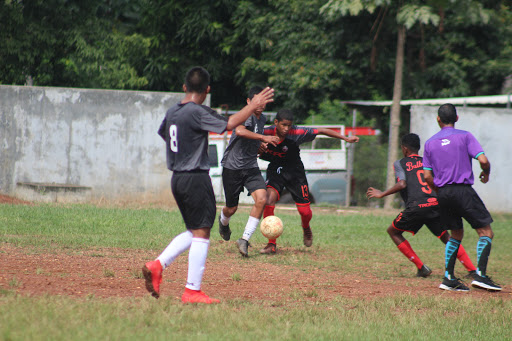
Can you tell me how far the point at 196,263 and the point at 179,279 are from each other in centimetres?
140

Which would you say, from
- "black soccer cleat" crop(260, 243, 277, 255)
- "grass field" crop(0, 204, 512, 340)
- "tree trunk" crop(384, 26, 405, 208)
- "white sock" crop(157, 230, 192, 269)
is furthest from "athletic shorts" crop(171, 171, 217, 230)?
"tree trunk" crop(384, 26, 405, 208)

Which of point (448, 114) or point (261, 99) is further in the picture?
point (448, 114)

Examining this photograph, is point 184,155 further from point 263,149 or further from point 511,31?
point 511,31

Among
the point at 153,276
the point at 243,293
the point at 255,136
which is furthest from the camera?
the point at 255,136

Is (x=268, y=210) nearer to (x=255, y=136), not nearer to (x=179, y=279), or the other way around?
(x=255, y=136)

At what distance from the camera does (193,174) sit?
18.7 feet

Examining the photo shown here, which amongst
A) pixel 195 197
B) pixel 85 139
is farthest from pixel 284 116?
pixel 85 139

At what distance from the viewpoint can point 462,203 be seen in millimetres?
7070

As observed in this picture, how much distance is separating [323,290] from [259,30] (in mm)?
17671

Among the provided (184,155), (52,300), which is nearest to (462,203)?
(184,155)

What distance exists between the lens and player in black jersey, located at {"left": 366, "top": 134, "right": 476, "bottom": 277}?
8.14 meters

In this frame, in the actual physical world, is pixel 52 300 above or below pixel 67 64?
below

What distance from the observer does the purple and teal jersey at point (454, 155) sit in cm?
709

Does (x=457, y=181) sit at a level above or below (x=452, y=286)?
above
